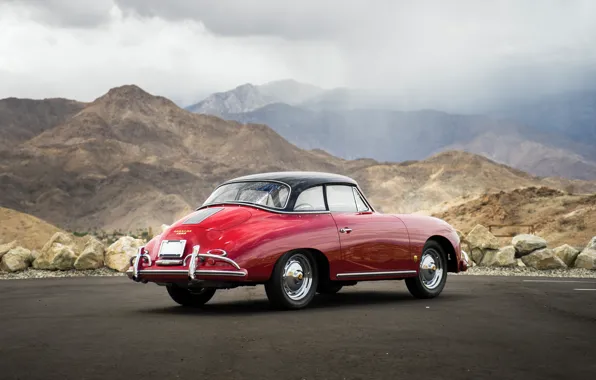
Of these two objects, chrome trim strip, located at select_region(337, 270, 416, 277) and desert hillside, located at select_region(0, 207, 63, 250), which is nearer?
chrome trim strip, located at select_region(337, 270, 416, 277)

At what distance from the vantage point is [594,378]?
231 inches

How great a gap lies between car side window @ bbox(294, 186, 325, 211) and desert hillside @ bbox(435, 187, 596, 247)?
3187cm

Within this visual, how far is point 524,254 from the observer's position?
22531 mm

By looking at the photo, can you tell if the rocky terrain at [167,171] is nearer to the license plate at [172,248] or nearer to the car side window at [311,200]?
the car side window at [311,200]

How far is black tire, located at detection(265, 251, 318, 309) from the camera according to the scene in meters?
9.79

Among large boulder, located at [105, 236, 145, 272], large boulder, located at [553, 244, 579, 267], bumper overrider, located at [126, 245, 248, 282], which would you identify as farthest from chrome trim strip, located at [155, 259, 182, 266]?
large boulder, located at [553, 244, 579, 267]

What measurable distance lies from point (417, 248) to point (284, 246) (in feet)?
8.51

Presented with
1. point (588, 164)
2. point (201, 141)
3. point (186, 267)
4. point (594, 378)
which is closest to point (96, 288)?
point (186, 267)

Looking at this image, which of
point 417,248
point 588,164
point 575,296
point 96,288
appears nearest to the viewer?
point 417,248

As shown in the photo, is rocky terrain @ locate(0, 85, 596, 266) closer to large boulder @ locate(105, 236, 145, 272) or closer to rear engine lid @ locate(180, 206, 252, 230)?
large boulder @ locate(105, 236, 145, 272)

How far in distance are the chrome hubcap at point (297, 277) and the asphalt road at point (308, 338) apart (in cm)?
32

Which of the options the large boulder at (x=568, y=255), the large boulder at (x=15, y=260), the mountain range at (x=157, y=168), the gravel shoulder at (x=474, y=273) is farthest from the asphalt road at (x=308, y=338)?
the mountain range at (x=157, y=168)

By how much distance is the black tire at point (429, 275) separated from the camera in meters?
11.8

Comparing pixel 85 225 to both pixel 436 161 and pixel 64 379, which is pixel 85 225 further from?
pixel 64 379
